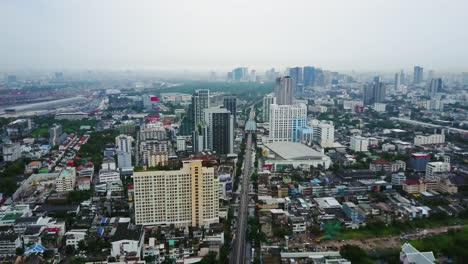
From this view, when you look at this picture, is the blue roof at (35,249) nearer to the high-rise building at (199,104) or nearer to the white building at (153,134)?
the white building at (153,134)

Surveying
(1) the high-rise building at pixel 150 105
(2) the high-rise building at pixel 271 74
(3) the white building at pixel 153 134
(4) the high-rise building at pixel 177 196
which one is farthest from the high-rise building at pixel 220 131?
(2) the high-rise building at pixel 271 74

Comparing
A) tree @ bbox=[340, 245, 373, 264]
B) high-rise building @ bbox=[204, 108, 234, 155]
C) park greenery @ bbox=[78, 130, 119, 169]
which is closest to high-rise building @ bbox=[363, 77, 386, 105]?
high-rise building @ bbox=[204, 108, 234, 155]

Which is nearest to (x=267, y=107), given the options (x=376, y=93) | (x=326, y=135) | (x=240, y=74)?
(x=326, y=135)

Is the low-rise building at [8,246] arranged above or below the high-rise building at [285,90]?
below

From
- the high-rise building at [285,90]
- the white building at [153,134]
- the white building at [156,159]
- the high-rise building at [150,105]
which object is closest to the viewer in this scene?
the white building at [156,159]

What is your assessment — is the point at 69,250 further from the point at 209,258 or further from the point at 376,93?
the point at 376,93

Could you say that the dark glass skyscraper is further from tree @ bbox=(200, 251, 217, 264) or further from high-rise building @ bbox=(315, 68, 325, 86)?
high-rise building @ bbox=(315, 68, 325, 86)

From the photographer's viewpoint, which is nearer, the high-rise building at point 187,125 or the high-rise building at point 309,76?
the high-rise building at point 187,125
